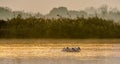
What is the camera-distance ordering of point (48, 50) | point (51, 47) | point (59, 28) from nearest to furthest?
point (48, 50), point (51, 47), point (59, 28)

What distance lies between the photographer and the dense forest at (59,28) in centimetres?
848

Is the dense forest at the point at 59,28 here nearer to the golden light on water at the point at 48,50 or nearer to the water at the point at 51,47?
the water at the point at 51,47

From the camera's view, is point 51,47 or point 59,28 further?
point 59,28

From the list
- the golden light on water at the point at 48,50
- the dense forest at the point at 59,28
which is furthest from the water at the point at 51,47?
the dense forest at the point at 59,28

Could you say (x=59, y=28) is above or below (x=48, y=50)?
above

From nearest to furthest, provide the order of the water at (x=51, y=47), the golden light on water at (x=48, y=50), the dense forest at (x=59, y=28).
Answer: the golden light on water at (x=48, y=50), the water at (x=51, y=47), the dense forest at (x=59, y=28)

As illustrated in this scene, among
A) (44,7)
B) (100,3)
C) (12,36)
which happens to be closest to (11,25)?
(12,36)

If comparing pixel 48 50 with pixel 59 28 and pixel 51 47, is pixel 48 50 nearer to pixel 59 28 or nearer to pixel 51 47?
pixel 51 47

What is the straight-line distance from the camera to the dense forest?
848 centimetres

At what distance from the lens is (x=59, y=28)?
27.9ft

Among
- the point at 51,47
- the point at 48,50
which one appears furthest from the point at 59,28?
the point at 48,50

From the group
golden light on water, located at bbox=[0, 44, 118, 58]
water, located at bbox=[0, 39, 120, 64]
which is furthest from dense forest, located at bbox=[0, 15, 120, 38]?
golden light on water, located at bbox=[0, 44, 118, 58]

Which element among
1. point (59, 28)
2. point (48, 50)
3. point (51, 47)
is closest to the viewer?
point (48, 50)

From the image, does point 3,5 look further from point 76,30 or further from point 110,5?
point 110,5
